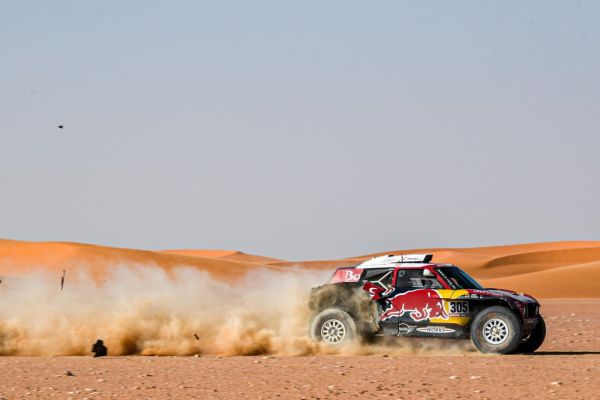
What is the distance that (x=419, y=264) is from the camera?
20.5 meters

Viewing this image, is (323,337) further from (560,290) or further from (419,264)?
(560,290)

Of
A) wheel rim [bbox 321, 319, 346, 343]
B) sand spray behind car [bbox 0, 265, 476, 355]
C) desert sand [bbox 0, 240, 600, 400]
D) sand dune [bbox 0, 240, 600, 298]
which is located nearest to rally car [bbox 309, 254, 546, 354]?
wheel rim [bbox 321, 319, 346, 343]

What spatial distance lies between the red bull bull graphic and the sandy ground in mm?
688

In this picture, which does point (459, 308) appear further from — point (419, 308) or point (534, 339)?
point (534, 339)

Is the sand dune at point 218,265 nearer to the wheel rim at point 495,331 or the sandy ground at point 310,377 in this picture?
the wheel rim at point 495,331

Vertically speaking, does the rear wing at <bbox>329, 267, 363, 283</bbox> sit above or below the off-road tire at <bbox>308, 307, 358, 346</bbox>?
above

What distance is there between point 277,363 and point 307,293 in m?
3.93

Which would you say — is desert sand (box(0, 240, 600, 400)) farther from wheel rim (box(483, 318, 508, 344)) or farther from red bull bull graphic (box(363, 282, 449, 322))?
red bull bull graphic (box(363, 282, 449, 322))

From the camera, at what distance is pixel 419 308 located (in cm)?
2016

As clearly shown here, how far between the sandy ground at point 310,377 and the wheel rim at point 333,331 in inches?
34.8

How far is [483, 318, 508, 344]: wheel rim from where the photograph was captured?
19.7 m

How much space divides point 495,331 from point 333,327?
2.70 metres

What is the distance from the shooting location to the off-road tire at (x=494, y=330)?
19641 millimetres

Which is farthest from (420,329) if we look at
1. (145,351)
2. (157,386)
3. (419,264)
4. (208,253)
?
(208,253)
